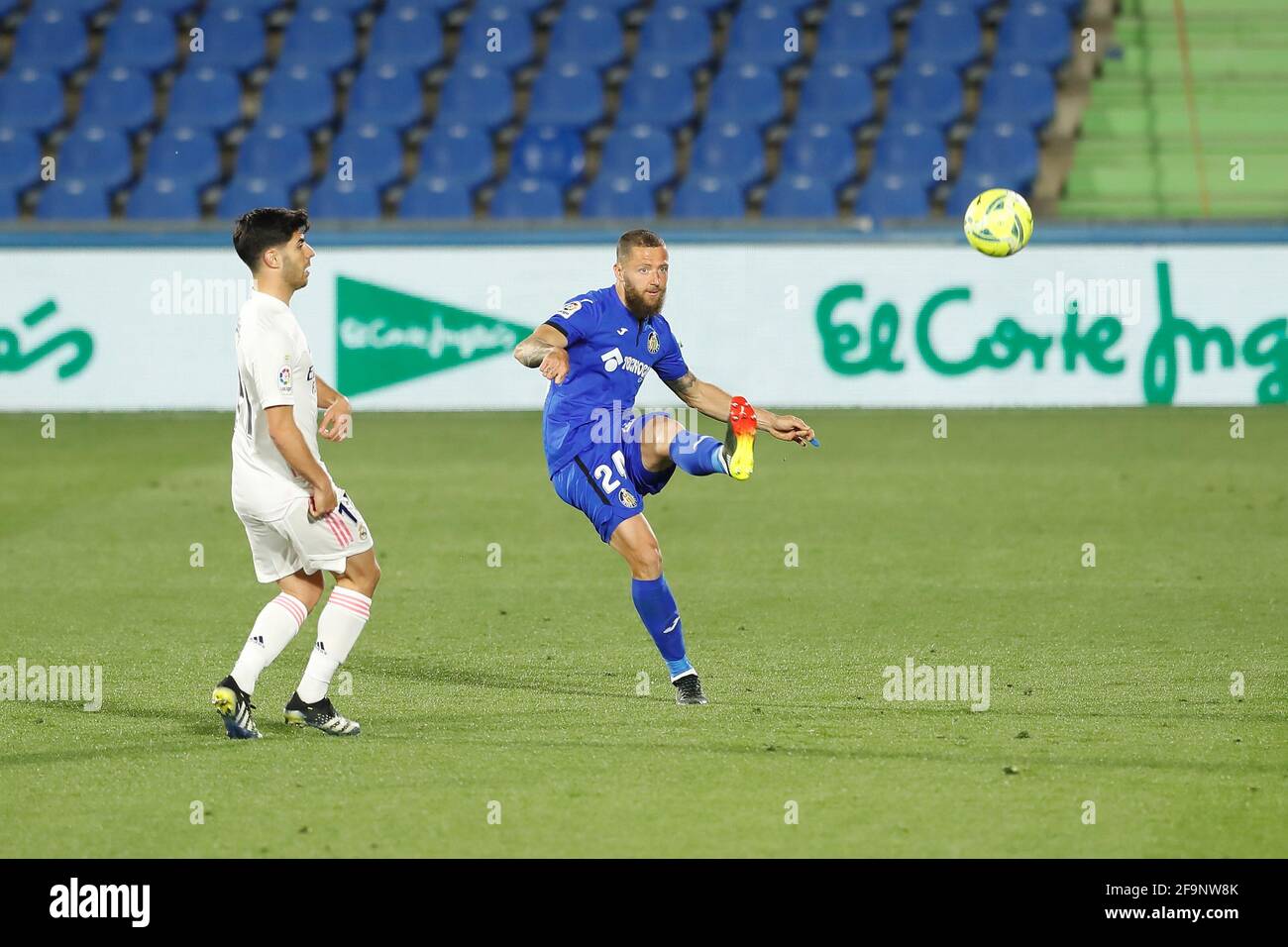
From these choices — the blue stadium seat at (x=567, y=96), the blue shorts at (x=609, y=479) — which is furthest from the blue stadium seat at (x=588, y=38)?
the blue shorts at (x=609, y=479)

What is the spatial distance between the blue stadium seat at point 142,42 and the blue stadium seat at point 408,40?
235 cm

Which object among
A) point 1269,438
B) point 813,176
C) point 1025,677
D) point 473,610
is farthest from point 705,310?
point 1025,677

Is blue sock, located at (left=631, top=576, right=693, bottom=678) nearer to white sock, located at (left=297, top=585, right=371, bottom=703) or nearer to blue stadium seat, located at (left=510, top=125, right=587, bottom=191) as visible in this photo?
white sock, located at (left=297, top=585, right=371, bottom=703)

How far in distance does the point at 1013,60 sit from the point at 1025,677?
47.4 feet

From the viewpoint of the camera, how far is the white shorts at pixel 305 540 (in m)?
6.66

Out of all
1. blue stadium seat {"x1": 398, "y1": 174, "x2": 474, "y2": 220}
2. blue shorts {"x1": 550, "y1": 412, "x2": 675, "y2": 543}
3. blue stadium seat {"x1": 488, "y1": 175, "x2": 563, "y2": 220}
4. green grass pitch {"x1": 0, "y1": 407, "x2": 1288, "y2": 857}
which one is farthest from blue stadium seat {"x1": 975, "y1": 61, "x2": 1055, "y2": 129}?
blue shorts {"x1": 550, "y1": 412, "x2": 675, "y2": 543}

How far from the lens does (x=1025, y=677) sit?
310 inches

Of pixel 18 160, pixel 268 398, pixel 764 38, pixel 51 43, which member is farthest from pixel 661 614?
pixel 51 43

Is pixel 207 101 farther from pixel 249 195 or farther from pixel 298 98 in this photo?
pixel 249 195

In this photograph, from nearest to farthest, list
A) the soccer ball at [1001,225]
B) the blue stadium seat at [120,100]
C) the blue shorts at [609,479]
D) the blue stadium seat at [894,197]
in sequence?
the blue shorts at [609,479]
the soccer ball at [1001,225]
the blue stadium seat at [894,197]
the blue stadium seat at [120,100]

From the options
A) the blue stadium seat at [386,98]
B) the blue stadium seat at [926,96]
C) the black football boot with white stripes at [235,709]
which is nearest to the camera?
the black football boot with white stripes at [235,709]

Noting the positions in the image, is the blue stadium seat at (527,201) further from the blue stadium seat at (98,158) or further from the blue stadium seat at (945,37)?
the blue stadium seat at (945,37)

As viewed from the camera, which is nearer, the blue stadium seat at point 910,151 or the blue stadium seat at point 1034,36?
the blue stadium seat at point 910,151

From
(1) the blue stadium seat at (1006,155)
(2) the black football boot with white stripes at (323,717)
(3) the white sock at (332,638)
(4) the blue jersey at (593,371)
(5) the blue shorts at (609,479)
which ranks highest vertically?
(1) the blue stadium seat at (1006,155)
